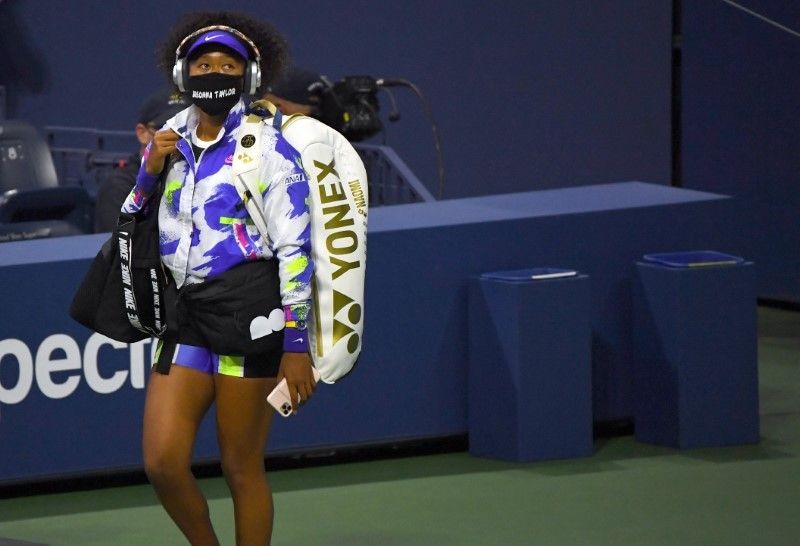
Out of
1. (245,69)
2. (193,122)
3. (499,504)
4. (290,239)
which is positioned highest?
(245,69)

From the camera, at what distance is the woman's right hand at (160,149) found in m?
4.25

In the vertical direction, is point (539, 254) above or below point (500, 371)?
above

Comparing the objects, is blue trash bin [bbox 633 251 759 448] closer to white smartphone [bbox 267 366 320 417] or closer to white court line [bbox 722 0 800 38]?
white smartphone [bbox 267 366 320 417]

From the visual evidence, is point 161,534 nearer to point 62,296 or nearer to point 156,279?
point 62,296

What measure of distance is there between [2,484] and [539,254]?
7.02 ft

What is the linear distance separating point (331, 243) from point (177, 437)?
0.62 meters

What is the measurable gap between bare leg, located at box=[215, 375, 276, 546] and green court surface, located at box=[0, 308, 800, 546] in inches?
40.9

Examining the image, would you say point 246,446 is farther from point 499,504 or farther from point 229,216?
point 499,504

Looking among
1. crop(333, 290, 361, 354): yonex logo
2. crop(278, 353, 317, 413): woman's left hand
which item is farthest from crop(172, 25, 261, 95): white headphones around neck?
crop(278, 353, 317, 413): woman's left hand

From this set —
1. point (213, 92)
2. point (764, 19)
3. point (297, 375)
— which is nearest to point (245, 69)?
point (213, 92)

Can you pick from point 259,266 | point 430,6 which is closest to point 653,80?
point 430,6

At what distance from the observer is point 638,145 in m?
10.5

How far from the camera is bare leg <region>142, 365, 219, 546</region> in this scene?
4289 mm

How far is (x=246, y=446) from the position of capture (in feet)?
14.3
